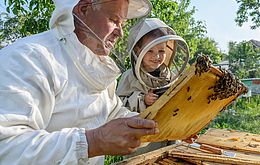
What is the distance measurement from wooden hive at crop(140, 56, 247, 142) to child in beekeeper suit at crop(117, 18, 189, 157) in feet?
1.49

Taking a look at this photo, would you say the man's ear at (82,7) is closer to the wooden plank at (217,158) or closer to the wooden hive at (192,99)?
the wooden hive at (192,99)

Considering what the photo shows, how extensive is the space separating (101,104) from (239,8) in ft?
54.5

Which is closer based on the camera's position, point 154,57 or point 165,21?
point 154,57

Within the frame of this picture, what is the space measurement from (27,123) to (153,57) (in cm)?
128

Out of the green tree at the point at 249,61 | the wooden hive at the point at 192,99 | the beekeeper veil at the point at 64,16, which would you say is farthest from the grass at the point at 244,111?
the green tree at the point at 249,61

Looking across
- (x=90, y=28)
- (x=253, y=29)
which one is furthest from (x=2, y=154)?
(x=253, y=29)

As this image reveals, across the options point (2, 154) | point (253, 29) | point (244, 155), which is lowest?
point (244, 155)

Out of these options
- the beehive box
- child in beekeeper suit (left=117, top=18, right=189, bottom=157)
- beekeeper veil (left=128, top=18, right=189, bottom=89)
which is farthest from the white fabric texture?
the beehive box

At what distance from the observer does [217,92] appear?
1.42m

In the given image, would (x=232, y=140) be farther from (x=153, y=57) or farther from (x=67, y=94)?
(x=67, y=94)

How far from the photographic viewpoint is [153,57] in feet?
7.14

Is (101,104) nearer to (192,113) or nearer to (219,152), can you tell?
(192,113)

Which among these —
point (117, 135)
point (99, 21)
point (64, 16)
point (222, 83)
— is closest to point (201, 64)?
point (222, 83)

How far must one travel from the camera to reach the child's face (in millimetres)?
2162
